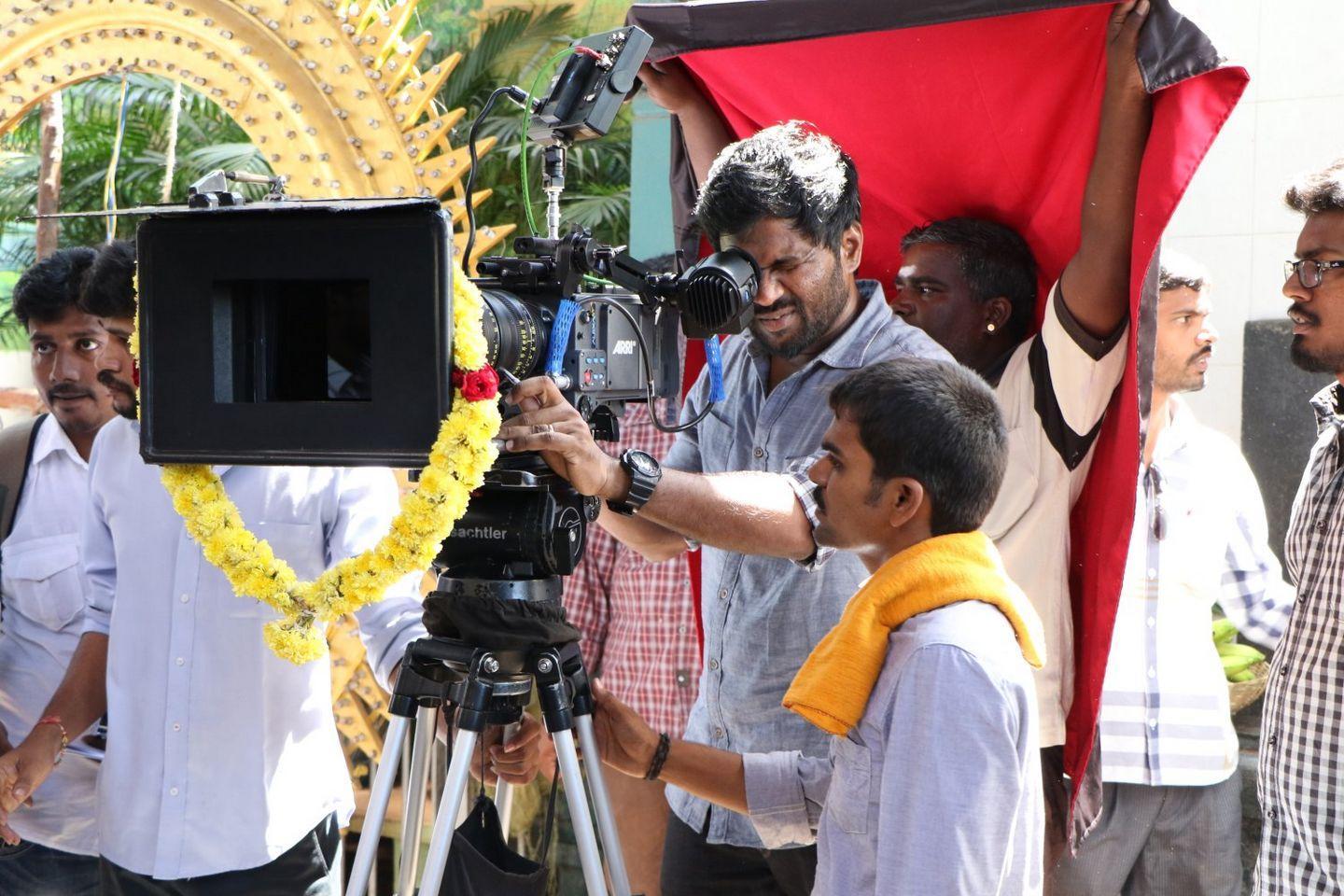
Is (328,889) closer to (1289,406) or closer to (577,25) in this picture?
(1289,406)

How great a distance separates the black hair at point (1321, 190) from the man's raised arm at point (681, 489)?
1.14 meters

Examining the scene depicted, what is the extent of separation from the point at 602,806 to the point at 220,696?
0.75 meters

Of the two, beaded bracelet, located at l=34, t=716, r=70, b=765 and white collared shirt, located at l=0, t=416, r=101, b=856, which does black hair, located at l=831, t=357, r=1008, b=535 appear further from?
white collared shirt, located at l=0, t=416, r=101, b=856

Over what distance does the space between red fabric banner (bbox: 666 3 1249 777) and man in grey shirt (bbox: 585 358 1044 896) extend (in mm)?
620

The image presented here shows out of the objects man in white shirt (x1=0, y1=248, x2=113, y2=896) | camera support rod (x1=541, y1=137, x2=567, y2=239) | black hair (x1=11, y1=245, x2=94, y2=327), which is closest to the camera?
camera support rod (x1=541, y1=137, x2=567, y2=239)

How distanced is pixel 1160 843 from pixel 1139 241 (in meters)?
1.28

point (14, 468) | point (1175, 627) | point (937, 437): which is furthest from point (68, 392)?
point (1175, 627)

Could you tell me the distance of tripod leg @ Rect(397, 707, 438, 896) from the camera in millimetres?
1718

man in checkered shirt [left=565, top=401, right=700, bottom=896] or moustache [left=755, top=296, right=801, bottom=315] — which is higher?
moustache [left=755, top=296, right=801, bottom=315]

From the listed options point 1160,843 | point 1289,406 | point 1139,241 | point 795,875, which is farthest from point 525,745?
point 1289,406

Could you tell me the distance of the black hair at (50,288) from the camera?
8.75ft

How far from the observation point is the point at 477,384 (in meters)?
1.39

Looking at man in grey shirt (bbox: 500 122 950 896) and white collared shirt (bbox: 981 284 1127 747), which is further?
white collared shirt (bbox: 981 284 1127 747)

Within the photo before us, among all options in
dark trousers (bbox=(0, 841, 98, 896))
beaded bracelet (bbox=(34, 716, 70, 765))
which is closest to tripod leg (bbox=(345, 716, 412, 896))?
beaded bracelet (bbox=(34, 716, 70, 765))
